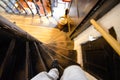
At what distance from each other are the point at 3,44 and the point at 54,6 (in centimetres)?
282

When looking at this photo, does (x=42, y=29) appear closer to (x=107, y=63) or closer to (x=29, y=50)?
(x=29, y=50)

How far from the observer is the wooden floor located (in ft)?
9.99

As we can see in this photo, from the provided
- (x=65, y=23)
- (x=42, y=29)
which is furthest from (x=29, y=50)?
(x=65, y=23)

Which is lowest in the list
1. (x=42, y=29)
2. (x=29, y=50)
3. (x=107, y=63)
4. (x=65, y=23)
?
(x=107, y=63)

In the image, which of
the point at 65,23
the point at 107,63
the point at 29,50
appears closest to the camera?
the point at 107,63

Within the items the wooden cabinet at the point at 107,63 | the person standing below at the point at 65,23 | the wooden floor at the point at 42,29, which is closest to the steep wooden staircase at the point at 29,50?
the wooden floor at the point at 42,29

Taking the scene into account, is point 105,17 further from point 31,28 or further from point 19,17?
point 19,17

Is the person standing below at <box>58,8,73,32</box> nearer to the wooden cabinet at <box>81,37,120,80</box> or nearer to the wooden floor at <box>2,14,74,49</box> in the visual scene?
the wooden floor at <box>2,14,74,49</box>

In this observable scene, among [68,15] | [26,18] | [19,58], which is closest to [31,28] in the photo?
[26,18]

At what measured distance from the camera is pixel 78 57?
2475 millimetres

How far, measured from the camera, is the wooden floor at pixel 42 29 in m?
3.05

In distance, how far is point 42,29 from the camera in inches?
125

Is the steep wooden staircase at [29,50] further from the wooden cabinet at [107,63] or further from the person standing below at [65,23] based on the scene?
the wooden cabinet at [107,63]

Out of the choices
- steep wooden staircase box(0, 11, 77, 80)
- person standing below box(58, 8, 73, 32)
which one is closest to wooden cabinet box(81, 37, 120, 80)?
steep wooden staircase box(0, 11, 77, 80)
